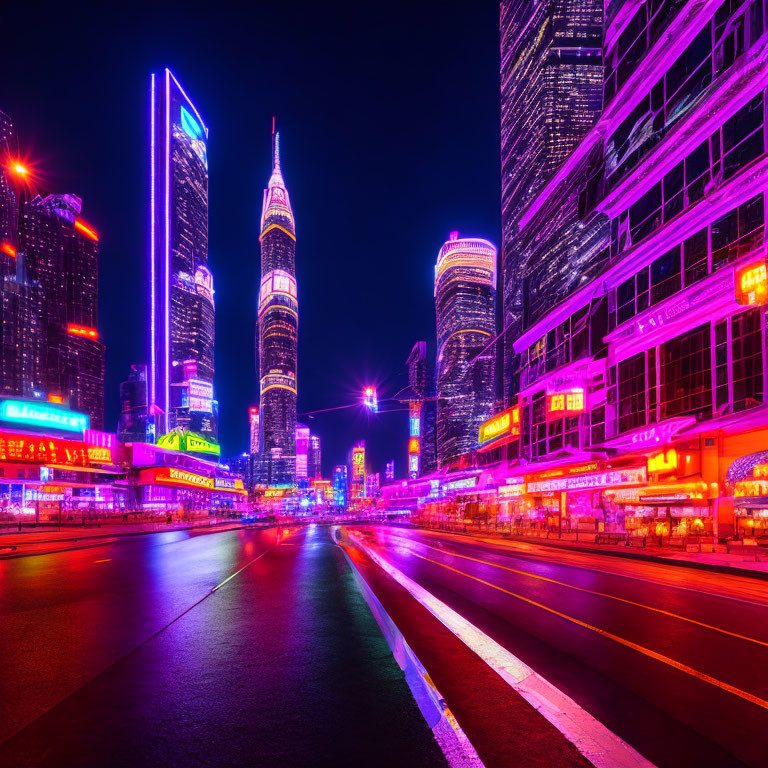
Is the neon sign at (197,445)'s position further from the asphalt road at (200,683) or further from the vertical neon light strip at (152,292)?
the asphalt road at (200,683)

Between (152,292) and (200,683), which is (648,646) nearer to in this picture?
(200,683)

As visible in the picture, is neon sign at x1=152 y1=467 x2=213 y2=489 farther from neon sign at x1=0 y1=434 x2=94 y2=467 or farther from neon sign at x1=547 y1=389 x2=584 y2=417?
neon sign at x1=547 y1=389 x2=584 y2=417

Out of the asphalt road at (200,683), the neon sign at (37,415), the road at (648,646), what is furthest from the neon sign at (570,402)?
the neon sign at (37,415)

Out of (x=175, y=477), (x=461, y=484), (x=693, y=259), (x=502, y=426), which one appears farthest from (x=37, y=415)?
(x=693, y=259)

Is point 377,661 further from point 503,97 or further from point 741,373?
point 503,97

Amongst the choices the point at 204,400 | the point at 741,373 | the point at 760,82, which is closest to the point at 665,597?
the point at 741,373

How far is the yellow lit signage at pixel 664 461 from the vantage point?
29422 millimetres

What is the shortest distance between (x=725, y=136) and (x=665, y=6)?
11.5m

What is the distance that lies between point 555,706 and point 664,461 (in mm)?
28153

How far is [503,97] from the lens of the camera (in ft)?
445

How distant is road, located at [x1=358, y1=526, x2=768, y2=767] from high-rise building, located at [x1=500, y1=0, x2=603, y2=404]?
3202 inches

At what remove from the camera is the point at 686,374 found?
29.6 m

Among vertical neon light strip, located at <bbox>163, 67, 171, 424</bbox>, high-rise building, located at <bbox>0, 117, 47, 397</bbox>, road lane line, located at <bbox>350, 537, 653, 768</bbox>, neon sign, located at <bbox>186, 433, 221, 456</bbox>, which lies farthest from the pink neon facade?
high-rise building, located at <bbox>0, 117, 47, 397</bbox>

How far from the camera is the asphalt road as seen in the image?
432cm
